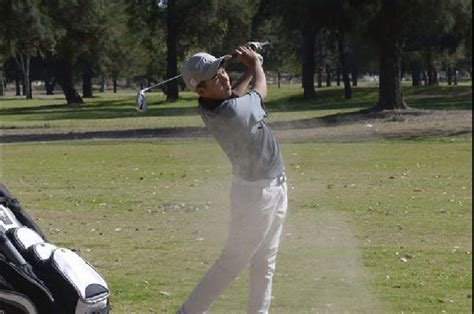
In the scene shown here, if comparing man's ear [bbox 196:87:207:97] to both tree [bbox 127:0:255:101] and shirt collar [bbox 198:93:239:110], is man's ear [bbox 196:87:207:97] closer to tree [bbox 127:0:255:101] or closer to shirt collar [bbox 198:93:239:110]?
shirt collar [bbox 198:93:239:110]

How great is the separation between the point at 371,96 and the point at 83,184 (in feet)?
163

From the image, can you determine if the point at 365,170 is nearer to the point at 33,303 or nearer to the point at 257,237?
the point at 257,237

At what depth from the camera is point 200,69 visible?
6969mm

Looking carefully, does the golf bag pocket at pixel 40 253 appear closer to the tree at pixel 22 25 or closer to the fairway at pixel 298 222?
the fairway at pixel 298 222

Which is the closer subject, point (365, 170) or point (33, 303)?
point (33, 303)

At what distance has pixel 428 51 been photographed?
7825 centimetres

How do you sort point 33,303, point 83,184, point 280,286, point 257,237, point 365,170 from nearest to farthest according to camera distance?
point 33,303 < point 257,237 < point 280,286 < point 83,184 < point 365,170

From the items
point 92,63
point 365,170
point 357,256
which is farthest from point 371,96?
point 357,256

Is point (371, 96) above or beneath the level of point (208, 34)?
beneath

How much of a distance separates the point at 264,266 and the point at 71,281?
6.88ft

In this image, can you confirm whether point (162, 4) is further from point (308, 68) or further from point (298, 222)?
point (298, 222)

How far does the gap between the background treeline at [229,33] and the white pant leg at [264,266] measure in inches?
736

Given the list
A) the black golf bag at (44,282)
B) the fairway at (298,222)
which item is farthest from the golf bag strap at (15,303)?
the fairway at (298,222)

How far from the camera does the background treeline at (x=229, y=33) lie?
37.5 metres
